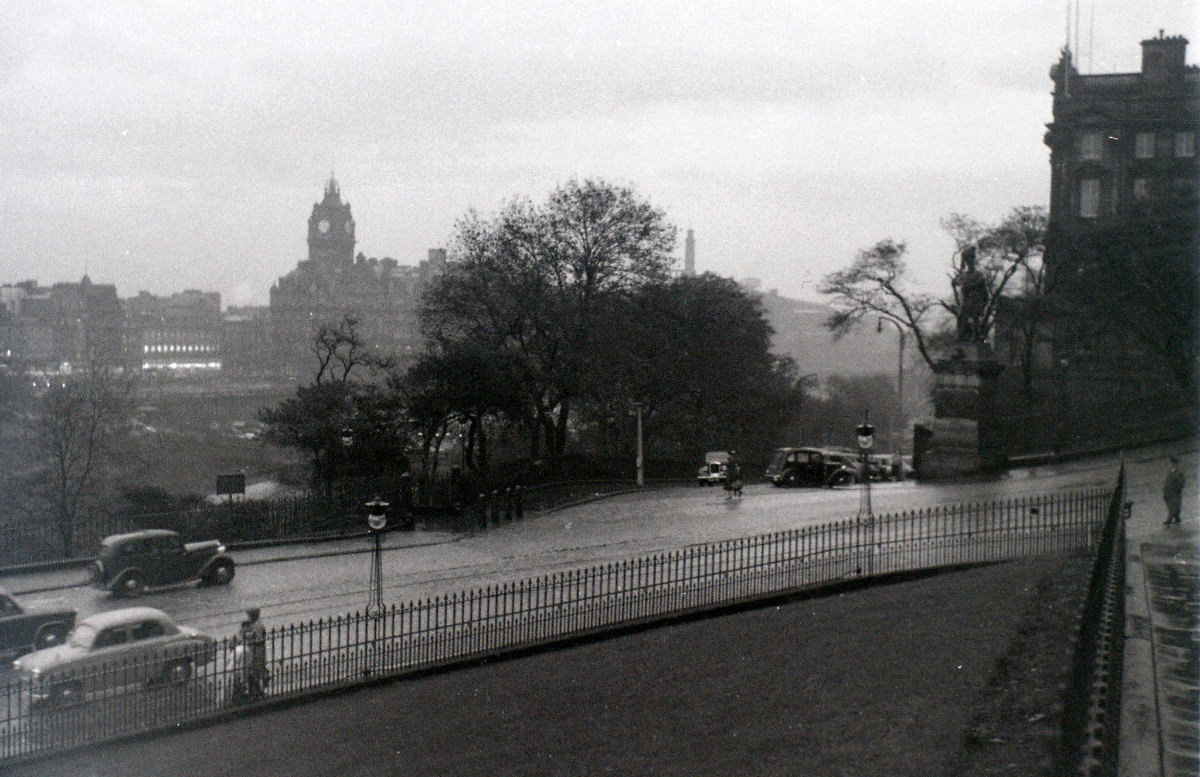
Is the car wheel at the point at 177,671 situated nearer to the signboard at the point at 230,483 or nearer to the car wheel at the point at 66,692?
the car wheel at the point at 66,692

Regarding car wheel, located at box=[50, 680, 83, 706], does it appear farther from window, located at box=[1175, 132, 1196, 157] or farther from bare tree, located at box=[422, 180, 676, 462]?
window, located at box=[1175, 132, 1196, 157]

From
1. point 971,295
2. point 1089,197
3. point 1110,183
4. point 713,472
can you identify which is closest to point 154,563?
point 971,295

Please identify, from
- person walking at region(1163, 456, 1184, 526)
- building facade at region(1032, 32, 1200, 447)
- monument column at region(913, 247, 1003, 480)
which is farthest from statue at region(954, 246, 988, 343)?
person walking at region(1163, 456, 1184, 526)

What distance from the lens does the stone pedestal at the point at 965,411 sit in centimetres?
2759

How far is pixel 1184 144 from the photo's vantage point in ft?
116

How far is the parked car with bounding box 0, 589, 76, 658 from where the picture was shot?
14047 mm

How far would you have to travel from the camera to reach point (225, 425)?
42969 mm

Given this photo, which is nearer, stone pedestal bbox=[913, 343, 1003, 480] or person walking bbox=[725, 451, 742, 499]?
stone pedestal bbox=[913, 343, 1003, 480]

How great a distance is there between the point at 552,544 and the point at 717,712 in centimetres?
1145

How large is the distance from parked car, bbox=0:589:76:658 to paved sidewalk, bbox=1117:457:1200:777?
1243 cm

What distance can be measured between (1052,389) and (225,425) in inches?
1207

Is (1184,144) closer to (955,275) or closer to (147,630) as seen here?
(955,275)

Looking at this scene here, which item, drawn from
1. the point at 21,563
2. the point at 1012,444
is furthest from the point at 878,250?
the point at 21,563

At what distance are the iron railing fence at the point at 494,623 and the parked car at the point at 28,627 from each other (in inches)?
48.9
